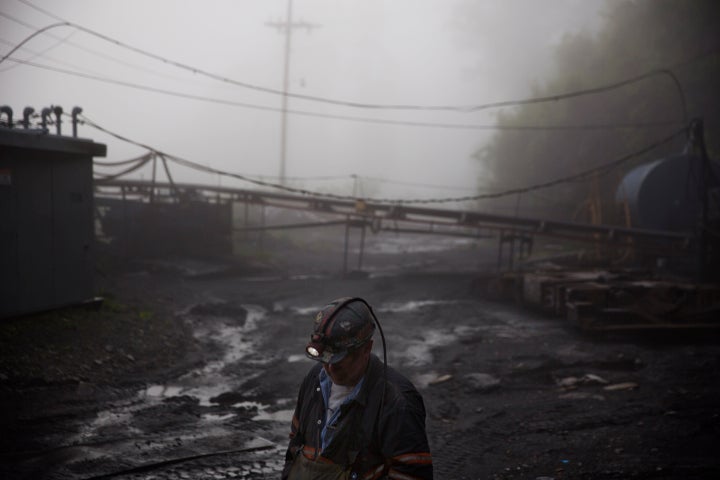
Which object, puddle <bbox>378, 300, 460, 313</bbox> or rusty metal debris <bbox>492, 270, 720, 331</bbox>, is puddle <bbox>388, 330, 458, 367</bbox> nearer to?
puddle <bbox>378, 300, 460, 313</bbox>

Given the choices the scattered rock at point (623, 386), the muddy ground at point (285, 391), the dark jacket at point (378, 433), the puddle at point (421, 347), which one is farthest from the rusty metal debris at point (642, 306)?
the dark jacket at point (378, 433)

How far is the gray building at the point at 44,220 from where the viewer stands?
8711 mm

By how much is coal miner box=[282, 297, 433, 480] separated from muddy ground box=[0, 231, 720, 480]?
2.73m

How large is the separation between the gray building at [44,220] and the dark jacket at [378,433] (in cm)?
776

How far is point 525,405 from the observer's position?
7008 millimetres

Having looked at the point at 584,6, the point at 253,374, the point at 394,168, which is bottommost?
the point at 253,374

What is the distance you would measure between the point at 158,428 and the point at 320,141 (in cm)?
6915

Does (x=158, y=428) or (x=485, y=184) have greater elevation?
(x=485, y=184)

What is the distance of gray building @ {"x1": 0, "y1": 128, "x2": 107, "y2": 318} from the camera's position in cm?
871

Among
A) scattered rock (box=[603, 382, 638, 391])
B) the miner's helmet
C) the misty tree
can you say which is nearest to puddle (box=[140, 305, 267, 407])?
scattered rock (box=[603, 382, 638, 391])

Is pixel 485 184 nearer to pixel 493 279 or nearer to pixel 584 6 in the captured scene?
pixel 584 6

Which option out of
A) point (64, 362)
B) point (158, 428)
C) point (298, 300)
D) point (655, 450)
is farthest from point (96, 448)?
point (298, 300)

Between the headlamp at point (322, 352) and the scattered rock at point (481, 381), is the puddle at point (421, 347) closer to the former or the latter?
the scattered rock at point (481, 381)

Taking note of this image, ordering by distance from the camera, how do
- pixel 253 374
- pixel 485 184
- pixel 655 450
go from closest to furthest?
pixel 655 450
pixel 253 374
pixel 485 184
